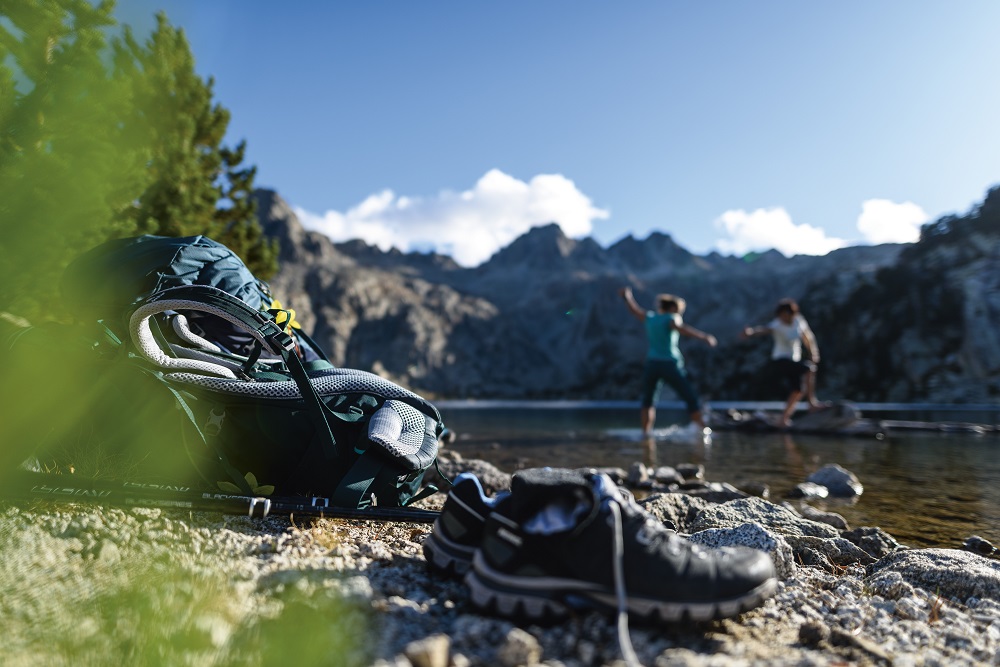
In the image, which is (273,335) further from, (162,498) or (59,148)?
(59,148)

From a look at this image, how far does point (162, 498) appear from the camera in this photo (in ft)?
8.74

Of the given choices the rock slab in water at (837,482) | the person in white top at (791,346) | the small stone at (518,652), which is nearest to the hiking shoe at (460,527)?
the small stone at (518,652)

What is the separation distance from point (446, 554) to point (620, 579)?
0.78 m

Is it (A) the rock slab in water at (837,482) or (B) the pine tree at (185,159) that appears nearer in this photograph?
(A) the rock slab in water at (837,482)

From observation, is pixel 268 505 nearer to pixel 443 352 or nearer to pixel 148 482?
pixel 148 482

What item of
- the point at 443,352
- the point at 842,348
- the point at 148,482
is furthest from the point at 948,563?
the point at 443,352

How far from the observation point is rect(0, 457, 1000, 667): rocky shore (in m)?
1.51

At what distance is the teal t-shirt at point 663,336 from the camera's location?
12.5 m

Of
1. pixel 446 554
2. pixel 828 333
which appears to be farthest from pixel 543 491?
pixel 828 333

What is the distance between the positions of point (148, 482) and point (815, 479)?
770 centimetres

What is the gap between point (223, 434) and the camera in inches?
122

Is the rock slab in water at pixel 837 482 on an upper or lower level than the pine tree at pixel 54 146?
lower

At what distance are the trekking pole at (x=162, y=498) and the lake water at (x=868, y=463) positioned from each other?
4897 mm

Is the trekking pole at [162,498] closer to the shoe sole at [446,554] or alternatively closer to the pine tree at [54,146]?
the shoe sole at [446,554]
